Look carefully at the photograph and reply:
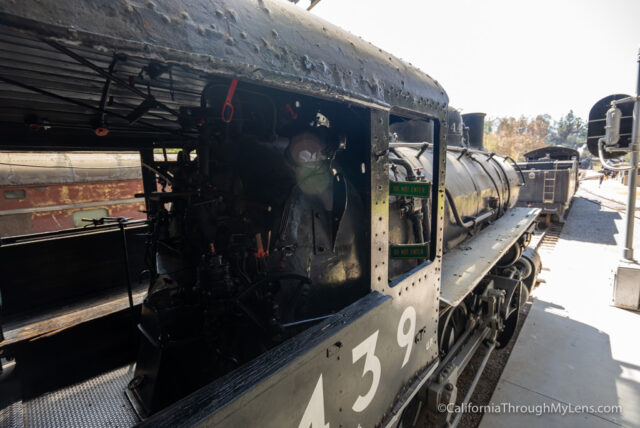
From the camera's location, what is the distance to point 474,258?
352 cm

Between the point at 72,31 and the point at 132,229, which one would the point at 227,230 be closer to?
the point at 72,31

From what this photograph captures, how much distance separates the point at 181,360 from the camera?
2037 mm

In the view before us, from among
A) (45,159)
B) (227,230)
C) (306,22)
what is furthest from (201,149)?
(45,159)

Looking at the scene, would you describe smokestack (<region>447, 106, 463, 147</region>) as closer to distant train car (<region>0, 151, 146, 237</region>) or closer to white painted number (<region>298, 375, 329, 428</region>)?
white painted number (<region>298, 375, 329, 428</region>)

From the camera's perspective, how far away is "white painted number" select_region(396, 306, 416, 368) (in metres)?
1.90

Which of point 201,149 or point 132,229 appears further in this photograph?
point 132,229

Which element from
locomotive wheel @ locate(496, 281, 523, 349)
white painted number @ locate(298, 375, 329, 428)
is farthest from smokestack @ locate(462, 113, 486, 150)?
white painted number @ locate(298, 375, 329, 428)

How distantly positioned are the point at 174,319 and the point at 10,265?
9.71ft

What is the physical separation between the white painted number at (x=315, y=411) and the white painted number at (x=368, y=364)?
0.81 feet

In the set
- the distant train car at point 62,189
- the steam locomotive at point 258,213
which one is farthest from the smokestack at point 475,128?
the distant train car at point 62,189

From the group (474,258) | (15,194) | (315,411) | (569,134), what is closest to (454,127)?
(474,258)

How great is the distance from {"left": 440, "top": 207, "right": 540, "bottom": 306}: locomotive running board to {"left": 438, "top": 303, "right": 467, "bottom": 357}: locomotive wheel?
Result: 393mm

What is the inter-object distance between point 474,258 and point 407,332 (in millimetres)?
1968

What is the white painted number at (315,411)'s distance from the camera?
129cm
